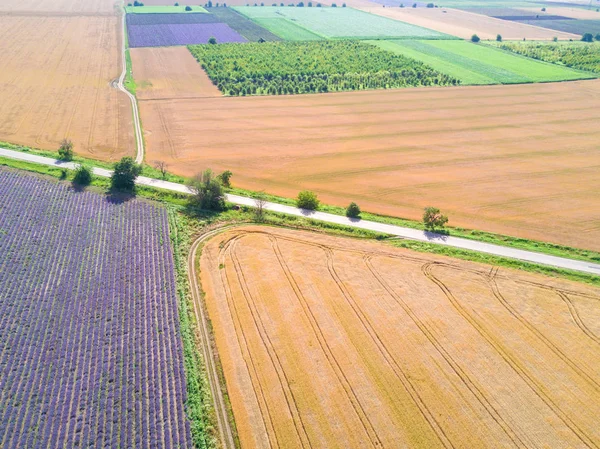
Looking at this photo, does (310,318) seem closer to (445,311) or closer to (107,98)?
(445,311)

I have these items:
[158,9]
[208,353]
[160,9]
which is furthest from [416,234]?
[158,9]

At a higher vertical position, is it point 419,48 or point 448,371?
point 419,48

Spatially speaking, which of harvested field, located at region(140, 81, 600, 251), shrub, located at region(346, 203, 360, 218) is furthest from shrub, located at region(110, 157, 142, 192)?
shrub, located at region(346, 203, 360, 218)

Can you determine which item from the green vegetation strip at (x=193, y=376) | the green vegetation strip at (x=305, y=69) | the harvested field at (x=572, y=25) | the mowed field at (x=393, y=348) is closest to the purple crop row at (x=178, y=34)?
the green vegetation strip at (x=305, y=69)

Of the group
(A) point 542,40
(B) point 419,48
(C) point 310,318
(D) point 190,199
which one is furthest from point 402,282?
(A) point 542,40

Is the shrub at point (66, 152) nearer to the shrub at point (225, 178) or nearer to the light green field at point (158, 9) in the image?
the shrub at point (225, 178)

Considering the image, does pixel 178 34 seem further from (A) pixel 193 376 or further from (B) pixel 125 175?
(A) pixel 193 376

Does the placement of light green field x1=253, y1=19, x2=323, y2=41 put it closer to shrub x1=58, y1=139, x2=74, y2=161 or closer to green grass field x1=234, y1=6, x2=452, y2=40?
green grass field x1=234, y1=6, x2=452, y2=40
